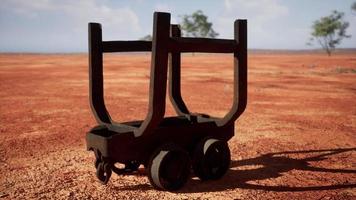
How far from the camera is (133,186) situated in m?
5.34

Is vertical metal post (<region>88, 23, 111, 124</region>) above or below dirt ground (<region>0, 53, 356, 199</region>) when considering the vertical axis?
above

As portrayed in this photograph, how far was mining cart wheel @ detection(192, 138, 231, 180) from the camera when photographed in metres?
5.42

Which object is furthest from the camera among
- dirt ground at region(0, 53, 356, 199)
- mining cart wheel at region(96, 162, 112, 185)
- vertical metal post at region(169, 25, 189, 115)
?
vertical metal post at region(169, 25, 189, 115)

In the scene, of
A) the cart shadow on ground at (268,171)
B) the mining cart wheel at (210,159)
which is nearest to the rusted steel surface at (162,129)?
the mining cart wheel at (210,159)

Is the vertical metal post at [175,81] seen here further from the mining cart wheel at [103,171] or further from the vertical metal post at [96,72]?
the mining cart wheel at [103,171]

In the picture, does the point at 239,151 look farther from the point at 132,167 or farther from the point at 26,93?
the point at 26,93

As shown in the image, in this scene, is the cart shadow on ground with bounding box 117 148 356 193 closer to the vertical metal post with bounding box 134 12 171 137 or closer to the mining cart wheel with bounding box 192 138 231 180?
the mining cart wheel with bounding box 192 138 231 180

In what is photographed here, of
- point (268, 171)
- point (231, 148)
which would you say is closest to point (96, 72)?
point (268, 171)

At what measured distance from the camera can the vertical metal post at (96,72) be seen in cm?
556

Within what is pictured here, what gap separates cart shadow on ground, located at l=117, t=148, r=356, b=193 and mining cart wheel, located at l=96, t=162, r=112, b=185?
10.6 inches

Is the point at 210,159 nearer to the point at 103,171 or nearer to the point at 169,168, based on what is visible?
the point at 169,168

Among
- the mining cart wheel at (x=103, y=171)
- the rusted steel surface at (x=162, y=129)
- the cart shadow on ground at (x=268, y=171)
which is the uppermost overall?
the rusted steel surface at (x=162, y=129)

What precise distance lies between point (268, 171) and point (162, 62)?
2.58 metres

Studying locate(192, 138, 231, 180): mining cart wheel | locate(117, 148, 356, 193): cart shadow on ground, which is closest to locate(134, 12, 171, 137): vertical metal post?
locate(192, 138, 231, 180): mining cart wheel
